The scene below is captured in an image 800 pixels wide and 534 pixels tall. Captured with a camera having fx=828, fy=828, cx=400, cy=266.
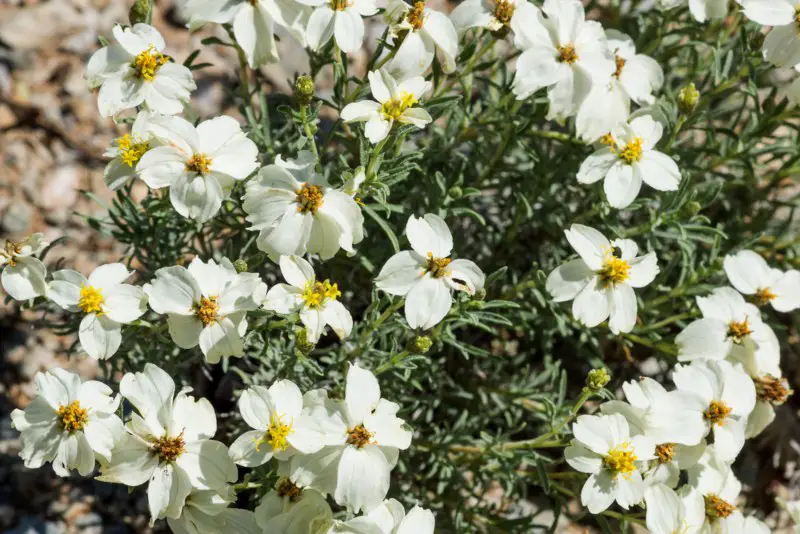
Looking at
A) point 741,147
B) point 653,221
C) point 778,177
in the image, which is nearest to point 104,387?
point 653,221

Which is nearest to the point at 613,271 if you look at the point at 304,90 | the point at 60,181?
the point at 304,90

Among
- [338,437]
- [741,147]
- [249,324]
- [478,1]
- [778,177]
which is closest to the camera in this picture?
[338,437]

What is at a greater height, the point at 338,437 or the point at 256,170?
the point at 256,170

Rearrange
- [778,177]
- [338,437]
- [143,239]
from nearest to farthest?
[338,437]
[143,239]
[778,177]

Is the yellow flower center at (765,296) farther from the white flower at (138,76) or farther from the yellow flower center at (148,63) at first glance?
the yellow flower center at (148,63)

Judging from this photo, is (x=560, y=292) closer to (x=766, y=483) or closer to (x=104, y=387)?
(x=104, y=387)

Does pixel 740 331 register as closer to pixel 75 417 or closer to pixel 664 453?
pixel 664 453
